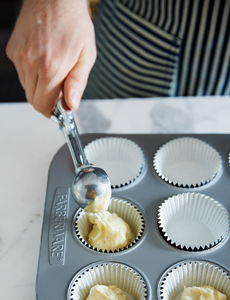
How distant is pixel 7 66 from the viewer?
2602 mm

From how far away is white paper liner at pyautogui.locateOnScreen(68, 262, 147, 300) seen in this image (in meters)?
0.76

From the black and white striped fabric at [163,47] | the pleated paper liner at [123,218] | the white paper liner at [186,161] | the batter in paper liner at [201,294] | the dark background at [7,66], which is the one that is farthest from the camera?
the dark background at [7,66]

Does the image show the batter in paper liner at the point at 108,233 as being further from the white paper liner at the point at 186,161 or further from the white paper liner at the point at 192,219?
the white paper liner at the point at 186,161

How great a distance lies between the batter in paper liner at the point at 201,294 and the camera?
75cm

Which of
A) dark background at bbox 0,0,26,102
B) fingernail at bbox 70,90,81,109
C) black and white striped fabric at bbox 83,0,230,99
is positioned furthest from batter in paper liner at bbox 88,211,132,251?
dark background at bbox 0,0,26,102

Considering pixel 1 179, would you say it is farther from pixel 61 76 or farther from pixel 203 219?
pixel 203 219

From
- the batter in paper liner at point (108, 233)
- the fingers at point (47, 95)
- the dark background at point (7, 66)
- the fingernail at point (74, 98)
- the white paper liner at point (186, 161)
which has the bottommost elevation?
the dark background at point (7, 66)

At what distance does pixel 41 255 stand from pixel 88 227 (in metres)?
0.17

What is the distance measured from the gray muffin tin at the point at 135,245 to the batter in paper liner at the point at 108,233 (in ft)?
0.18

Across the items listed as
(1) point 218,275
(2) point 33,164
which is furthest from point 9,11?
(1) point 218,275

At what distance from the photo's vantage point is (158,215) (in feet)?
2.82

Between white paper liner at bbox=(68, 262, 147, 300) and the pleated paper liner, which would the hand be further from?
white paper liner at bbox=(68, 262, 147, 300)

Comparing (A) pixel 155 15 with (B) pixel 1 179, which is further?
(A) pixel 155 15

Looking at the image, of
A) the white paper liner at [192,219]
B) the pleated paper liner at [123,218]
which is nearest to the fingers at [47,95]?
the pleated paper liner at [123,218]
